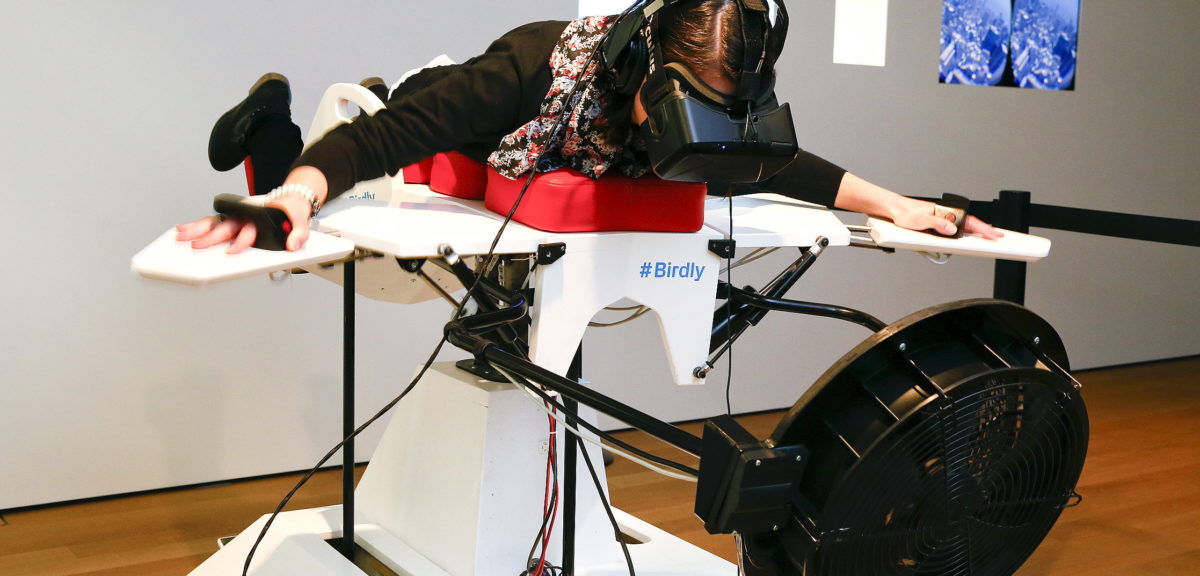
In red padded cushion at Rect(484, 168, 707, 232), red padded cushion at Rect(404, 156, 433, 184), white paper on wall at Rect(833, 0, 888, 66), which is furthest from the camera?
white paper on wall at Rect(833, 0, 888, 66)

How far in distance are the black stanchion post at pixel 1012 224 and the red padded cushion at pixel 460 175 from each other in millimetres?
1071

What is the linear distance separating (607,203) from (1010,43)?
2.65 meters

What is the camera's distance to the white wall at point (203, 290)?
7.03 ft

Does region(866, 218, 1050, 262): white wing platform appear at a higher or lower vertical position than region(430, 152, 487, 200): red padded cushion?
lower

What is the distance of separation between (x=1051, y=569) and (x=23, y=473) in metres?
2.09

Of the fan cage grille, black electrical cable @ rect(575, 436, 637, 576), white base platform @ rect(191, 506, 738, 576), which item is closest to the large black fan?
the fan cage grille

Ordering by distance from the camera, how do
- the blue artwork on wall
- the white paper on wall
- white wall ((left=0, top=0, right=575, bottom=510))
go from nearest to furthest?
white wall ((left=0, top=0, right=575, bottom=510))
the white paper on wall
the blue artwork on wall

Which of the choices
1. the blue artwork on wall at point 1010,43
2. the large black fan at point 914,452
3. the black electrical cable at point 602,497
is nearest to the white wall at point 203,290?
the blue artwork on wall at point 1010,43

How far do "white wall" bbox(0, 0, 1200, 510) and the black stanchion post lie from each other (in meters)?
1.03

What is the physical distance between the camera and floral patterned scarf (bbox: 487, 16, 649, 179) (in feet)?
3.95

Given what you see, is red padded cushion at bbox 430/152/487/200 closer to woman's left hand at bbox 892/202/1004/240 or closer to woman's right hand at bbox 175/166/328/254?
woman's right hand at bbox 175/166/328/254

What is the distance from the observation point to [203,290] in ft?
7.64

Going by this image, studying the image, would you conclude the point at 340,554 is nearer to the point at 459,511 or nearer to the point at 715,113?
the point at 459,511

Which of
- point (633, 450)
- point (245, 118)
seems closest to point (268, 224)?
point (633, 450)
